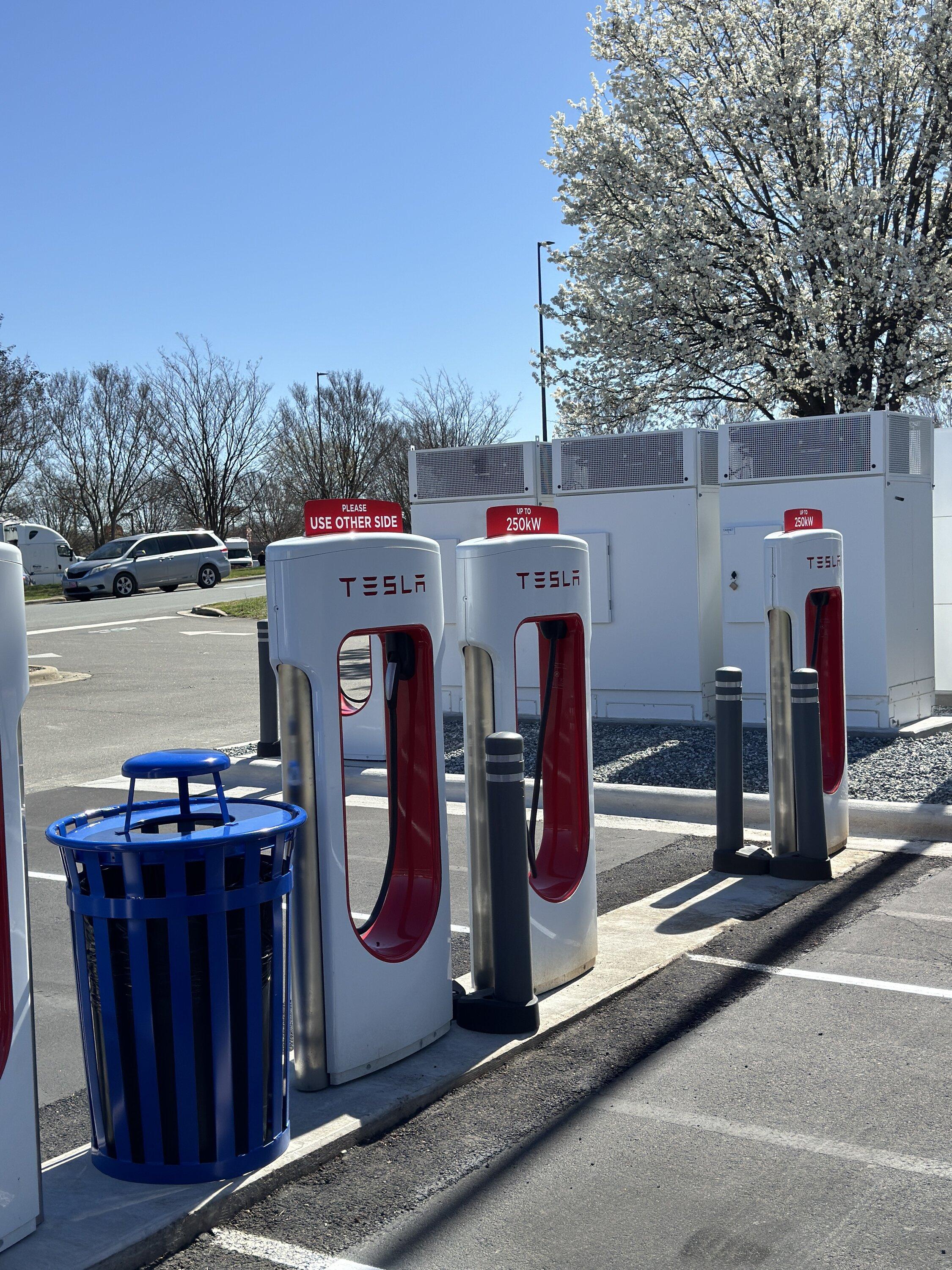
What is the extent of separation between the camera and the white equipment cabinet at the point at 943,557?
11438 mm

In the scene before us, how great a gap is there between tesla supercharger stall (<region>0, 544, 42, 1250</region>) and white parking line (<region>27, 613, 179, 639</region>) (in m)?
20.7

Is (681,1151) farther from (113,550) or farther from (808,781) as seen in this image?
(113,550)

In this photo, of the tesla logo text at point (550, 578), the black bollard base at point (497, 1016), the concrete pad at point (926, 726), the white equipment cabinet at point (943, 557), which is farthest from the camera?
the white equipment cabinet at point (943, 557)

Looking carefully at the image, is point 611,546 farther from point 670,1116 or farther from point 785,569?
point 670,1116

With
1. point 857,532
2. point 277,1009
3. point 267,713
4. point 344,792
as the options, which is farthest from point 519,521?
point 857,532

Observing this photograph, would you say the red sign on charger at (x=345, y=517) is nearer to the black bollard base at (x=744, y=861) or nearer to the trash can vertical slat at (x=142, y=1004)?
the trash can vertical slat at (x=142, y=1004)

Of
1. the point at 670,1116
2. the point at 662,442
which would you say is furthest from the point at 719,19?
the point at 670,1116

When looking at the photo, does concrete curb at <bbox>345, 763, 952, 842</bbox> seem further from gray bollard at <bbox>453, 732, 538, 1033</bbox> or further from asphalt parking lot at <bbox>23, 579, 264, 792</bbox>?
asphalt parking lot at <bbox>23, 579, 264, 792</bbox>

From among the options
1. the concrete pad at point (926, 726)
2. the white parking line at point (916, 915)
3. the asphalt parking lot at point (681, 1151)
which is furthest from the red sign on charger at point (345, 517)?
the concrete pad at point (926, 726)

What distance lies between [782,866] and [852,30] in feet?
56.7

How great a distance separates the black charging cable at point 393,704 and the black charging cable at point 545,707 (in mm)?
719

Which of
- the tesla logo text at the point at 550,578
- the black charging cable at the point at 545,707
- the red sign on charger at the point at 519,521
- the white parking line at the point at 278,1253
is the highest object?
the red sign on charger at the point at 519,521

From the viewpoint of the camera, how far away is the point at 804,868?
21.6 feet

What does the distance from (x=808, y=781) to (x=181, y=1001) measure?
4.13 metres
